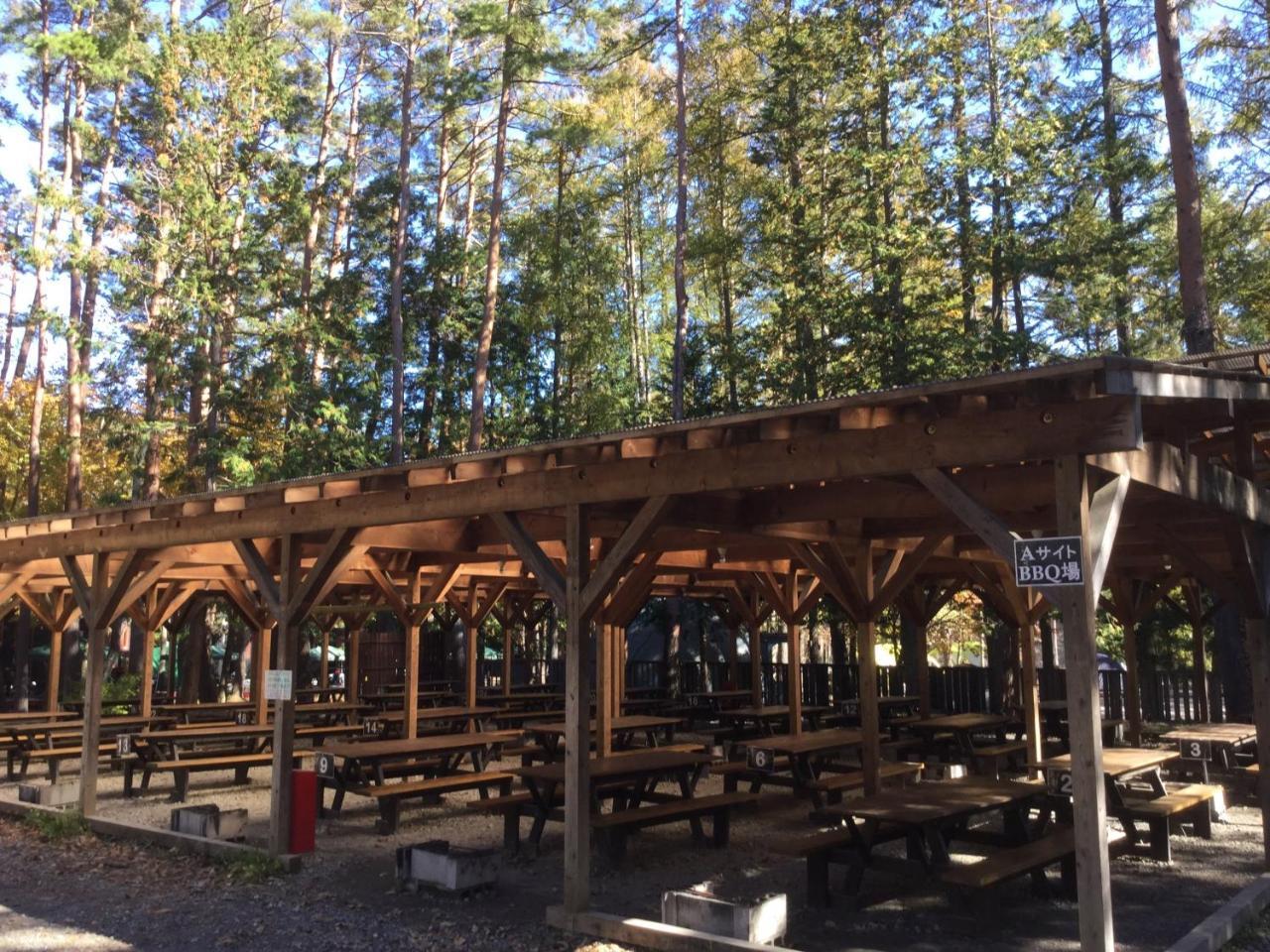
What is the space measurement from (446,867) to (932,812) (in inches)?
120

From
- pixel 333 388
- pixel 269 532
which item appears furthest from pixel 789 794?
pixel 333 388

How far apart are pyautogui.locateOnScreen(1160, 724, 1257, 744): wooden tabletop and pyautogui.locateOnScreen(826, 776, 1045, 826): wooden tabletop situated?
478 centimetres

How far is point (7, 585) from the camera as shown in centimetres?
1261

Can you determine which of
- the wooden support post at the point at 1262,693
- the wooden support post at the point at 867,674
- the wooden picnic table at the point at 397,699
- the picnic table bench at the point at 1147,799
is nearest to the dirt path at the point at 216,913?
the wooden support post at the point at 867,674

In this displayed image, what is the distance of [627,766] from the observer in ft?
27.9

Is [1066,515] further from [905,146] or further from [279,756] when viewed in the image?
[905,146]

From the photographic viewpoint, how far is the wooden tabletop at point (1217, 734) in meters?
11.3

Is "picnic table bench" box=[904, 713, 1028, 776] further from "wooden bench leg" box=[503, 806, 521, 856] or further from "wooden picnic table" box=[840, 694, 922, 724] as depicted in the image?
"wooden bench leg" box=[503, 806, 521, 856]

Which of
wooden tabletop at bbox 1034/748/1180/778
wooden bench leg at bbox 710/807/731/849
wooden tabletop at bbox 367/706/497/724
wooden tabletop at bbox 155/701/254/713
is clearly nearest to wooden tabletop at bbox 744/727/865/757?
wooden bench leg at bbox 710/807/731/849

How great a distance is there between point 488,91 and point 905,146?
29.1ft

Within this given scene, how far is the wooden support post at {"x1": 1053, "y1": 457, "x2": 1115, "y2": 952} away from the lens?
4.34 meters

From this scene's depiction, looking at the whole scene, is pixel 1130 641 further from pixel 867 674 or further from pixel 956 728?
pixel 867 674

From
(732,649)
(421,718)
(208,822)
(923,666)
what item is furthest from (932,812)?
(732,649)

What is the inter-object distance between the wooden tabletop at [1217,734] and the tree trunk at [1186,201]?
4.43 meters
